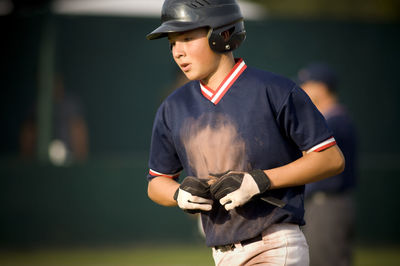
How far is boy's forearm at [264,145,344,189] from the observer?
3.18 m

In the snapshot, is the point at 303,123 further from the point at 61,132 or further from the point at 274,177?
the point at 61,132

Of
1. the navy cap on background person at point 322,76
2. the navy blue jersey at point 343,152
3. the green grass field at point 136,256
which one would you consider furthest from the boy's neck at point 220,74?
the green grass field at point 136,256

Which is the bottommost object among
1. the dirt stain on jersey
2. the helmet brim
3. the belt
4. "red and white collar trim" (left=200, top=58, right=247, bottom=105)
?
the belt

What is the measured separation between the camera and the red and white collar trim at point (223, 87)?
3.37 m

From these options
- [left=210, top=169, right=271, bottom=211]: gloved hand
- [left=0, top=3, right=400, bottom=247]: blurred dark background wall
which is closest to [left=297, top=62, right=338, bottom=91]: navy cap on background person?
[left=210, top=169, right=271, bottom=211]: gloved hand

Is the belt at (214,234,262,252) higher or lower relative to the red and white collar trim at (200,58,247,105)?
lower

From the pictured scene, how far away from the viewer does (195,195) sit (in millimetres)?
3158

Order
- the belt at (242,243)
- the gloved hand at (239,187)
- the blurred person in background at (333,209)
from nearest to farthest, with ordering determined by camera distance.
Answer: the gloved hand at (239,187) → the belt at (242,243) → the blurred person in background at (333,209)

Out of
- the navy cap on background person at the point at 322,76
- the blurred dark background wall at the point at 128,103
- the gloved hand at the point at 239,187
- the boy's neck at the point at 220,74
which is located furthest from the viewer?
the blurred dark background wall at the point at 128,103

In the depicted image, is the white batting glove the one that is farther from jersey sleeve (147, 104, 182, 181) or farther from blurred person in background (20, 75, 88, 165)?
blurred person in background (20, 75, 88, 165)

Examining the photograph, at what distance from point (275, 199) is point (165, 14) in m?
1.12

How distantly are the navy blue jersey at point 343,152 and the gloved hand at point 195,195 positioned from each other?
3.23 metres

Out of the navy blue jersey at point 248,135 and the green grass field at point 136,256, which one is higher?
the navy blue jersey at point 248,135

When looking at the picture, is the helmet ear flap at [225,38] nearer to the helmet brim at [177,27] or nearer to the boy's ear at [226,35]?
the boy's ear at [226,35]
